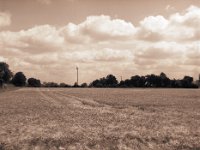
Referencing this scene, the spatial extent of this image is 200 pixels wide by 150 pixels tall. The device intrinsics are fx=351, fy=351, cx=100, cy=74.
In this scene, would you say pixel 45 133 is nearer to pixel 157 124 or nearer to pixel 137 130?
pixel 137 130

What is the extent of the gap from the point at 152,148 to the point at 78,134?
4.03 m

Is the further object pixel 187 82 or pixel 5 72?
pixel 187 82

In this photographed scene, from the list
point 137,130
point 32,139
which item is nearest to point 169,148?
point 137,130

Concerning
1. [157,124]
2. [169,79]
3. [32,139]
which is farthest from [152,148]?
[169,79]

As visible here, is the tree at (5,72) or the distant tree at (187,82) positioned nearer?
the tree at (5,72)

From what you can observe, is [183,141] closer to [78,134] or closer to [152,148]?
[152,148]

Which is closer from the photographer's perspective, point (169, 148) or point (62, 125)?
point (169, 148)

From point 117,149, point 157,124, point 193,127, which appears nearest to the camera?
point 117,149

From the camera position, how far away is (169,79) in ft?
649

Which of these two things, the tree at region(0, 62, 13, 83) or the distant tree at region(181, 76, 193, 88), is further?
the distant tree at region(181, 76, 193, 88)

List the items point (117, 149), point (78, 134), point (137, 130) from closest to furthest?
point (117, 149), point (78, 134), point (137, 130)

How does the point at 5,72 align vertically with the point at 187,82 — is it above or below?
above

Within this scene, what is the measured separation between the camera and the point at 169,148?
13094 mm

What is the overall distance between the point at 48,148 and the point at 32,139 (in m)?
1.75
